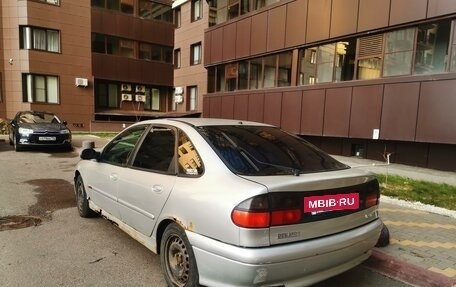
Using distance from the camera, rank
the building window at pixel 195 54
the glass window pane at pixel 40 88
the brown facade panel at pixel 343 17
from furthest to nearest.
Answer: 1. the building window at pixel 195 54
2. the glass window pane at pixel 40 88
3. the brown facade panel at pixel 343 17

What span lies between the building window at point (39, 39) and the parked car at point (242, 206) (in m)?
22.5

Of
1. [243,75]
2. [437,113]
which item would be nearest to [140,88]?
[243,75]

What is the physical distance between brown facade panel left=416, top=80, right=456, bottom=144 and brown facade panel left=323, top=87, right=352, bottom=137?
7.82 feet

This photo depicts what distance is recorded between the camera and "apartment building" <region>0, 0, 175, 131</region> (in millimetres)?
22578

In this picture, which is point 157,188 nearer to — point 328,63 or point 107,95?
point 328,63

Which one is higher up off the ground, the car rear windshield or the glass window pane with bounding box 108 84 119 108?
the glass window pane with bounding box 108 84 119 108

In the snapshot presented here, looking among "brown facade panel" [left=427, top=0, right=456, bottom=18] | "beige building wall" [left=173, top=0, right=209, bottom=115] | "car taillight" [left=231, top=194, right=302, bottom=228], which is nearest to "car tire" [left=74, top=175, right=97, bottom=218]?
"car taillight" [left=231, top=194, right=302, bottom=228]

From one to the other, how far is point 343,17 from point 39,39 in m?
19.2

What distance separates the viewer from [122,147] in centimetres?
450

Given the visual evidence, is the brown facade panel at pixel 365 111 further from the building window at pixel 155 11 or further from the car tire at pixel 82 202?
the building window at pixel 155 11

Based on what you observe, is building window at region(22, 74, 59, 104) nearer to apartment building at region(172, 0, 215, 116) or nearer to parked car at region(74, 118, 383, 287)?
apartment building at region(172, 0, 215, 116)

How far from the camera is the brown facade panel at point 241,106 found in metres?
16.4

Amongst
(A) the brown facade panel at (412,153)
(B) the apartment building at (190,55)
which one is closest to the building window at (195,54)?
(B) the apartment building at (190,55)

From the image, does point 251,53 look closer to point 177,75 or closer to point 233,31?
point 233,31
